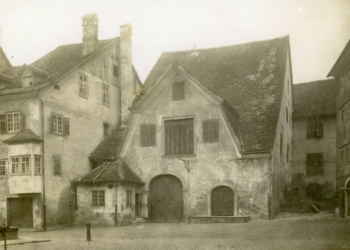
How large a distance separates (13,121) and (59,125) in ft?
8.97

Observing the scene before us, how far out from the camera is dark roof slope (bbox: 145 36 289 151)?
96.7ft

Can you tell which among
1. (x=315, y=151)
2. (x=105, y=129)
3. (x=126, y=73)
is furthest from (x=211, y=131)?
(x=315, y=151)

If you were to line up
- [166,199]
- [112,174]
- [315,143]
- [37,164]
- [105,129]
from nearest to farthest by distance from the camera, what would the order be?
[37,164] < [112,174] < [166,199] < [105,129] < [315,143]

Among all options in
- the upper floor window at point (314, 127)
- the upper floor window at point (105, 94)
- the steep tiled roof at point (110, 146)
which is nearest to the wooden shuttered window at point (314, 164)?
the upper floor window at point (314, 127)

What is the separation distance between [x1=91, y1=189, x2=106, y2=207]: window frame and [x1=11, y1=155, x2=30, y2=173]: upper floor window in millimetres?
4240

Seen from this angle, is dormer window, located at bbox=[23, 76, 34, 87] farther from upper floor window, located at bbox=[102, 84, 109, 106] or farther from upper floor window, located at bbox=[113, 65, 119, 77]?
upper floor window, located at bbox=[113, 65, 119, 77]

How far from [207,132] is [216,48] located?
1020 cm

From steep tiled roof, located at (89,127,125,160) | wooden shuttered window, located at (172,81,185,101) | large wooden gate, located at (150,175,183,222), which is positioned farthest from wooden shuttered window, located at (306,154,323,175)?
steep tiled roof, located at (89,127,125,160)

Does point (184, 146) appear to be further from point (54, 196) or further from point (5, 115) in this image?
point (5, 115)

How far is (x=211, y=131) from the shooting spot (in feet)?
97.1

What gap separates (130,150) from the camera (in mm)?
31344

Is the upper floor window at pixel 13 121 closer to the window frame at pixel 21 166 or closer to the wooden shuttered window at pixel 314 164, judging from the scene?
the window frame at pixel 21 166

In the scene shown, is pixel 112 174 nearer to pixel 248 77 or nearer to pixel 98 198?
pixel 98 198

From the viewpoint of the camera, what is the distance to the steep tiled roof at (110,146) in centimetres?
3212
